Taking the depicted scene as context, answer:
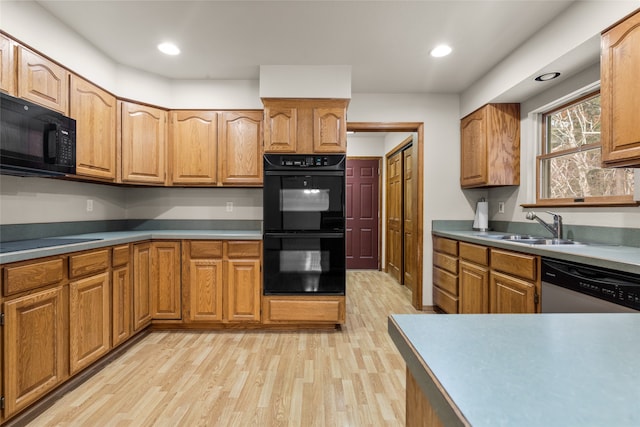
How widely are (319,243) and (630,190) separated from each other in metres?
2.28

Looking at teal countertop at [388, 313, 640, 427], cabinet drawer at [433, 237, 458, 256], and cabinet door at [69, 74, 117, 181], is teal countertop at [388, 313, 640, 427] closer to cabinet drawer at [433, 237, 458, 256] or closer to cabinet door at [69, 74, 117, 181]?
cabinet drawer at [433, 237, 458, 256]

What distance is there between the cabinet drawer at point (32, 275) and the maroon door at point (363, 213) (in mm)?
4546

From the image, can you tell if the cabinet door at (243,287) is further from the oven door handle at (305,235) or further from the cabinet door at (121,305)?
the cabinet door at (121,305)

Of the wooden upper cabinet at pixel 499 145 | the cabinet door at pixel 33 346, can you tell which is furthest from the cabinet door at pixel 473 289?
the cabinet door at pixel 33 346

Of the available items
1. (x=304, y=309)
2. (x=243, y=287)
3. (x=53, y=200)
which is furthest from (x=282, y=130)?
(x=53, y=200)

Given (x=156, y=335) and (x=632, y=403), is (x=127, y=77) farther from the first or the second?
(x=632, y=403)

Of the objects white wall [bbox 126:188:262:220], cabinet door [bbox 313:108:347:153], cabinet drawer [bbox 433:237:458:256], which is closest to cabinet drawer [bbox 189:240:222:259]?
white wall [bbox 126:188:262:220]

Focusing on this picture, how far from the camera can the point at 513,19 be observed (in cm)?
228

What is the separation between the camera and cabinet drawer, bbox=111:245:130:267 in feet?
8.16

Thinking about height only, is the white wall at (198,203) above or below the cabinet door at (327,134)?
below

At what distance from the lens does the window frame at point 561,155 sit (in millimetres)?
2224

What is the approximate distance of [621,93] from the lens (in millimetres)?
1769

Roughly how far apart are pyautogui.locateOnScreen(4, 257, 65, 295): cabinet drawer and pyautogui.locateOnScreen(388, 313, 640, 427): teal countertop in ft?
6.36

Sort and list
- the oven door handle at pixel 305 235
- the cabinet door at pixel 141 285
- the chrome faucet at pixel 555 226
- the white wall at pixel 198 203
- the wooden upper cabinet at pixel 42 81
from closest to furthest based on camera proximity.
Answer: the wooden upper cabinet at pixel 42 81 < the chrome faucet at pixel 555 226 < the cabinet door at pixel 141 285 < the oven door handle at pixel 305 235 < the white wall at pixel 198 203
